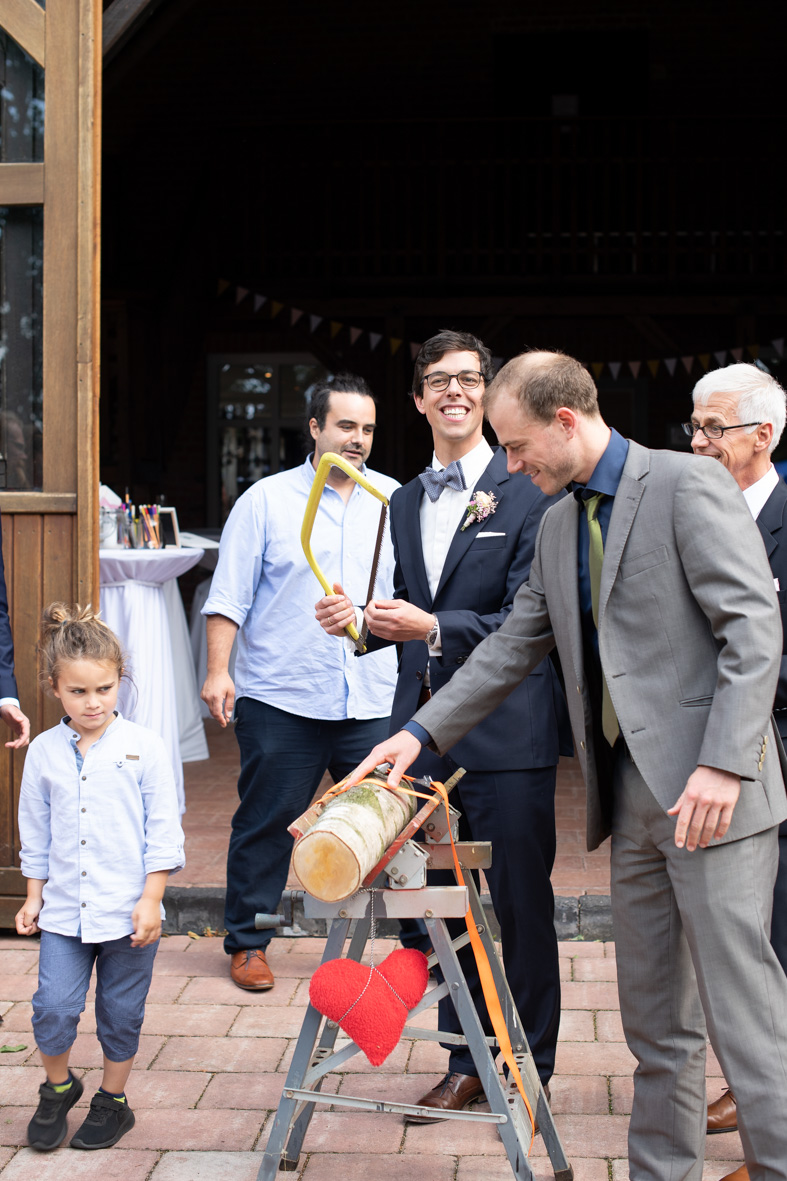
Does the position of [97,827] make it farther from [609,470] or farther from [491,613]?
[609,470]

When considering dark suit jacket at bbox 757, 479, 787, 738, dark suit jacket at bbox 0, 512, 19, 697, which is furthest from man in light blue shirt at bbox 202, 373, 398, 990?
dark suit jacket at bbox 757, 479, 787, 738

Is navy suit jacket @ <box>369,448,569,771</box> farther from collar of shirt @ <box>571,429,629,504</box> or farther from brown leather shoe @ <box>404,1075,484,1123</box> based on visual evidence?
brown leather shoe @ <box>404,1075,484,1123</box>

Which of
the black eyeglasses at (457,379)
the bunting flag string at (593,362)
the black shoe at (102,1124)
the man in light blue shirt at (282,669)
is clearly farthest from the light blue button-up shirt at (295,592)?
the bunting flag string at (593,362)

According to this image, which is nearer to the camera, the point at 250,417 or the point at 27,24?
the point at 27,24

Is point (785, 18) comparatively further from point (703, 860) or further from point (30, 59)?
point (703, 860)

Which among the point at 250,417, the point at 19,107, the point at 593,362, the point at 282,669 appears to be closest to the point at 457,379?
the point at 282,669

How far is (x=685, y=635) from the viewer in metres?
2.31

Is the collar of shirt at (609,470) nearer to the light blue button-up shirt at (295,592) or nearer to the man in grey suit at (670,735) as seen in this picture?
the man in grey suit at (670,735)

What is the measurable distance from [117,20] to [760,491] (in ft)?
11.6

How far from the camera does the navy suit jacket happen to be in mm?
3020

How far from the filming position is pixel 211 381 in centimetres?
1229

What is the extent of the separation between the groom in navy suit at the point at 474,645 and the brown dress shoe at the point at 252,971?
99cm

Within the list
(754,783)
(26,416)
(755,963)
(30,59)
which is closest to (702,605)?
(754,783)

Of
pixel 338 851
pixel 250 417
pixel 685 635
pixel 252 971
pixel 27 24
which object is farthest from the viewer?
pixel 250 417
